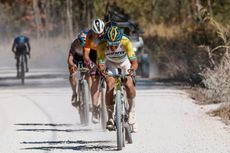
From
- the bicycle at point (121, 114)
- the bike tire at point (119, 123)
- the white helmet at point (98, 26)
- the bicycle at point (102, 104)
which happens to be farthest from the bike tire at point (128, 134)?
the white helmet at point (98, 26)

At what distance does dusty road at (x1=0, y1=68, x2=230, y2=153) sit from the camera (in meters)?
12.7

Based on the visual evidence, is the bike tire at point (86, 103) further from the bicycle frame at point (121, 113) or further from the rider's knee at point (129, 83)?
the rider's knee at point (129, 83)

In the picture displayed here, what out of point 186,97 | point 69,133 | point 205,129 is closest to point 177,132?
point 205,129

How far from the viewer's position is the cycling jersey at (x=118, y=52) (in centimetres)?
1297

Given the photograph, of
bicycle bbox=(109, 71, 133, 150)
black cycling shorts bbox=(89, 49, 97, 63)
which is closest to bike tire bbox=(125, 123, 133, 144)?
bicycle bbox=(109, 71, 133, 150)

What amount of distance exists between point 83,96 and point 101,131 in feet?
4.04

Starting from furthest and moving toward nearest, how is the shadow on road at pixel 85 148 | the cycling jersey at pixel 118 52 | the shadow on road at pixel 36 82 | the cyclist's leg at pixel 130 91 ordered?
the shadow on road at pixel 36 82, the cycling jersey at pixel 118 52, the cyclist's leg at pixel 130 91, the shadow on road at pixel 85 148

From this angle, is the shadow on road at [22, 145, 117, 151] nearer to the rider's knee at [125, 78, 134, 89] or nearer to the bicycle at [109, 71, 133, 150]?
the bicycle at [109, 71, 133, 150]

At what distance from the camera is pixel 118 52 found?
42.6 ft

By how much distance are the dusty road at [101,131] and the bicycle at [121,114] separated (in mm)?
167

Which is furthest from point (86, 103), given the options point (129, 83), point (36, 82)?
point (36, 82)

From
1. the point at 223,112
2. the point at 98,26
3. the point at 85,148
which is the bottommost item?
the point at 223,112

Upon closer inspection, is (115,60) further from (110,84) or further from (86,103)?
(86,103)

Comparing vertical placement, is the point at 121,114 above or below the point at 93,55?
below
